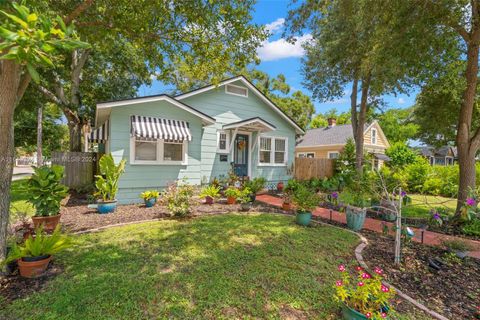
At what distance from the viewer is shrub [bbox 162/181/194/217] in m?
6.51

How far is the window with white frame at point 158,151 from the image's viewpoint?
27.0 ft

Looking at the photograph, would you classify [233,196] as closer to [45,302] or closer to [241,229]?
[241,229]

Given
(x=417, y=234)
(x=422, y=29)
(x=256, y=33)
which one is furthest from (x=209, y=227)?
(x=422, y=29)

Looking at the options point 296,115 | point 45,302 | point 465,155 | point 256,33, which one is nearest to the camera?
point 45,302

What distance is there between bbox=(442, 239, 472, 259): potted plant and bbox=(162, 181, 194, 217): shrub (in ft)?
19.9

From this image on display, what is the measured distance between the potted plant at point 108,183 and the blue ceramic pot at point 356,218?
6866 millimetres

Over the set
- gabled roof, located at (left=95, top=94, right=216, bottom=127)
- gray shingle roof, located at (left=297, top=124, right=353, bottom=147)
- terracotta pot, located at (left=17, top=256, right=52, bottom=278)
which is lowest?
terracotta pot, located at (left=17, top=256, right=52, bottom=278)

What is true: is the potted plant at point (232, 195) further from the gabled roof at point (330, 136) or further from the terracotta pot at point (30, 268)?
the gabled roof at point (330, 136)

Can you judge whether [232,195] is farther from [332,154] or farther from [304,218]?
[332,154]

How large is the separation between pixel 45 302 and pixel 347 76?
1242 cm

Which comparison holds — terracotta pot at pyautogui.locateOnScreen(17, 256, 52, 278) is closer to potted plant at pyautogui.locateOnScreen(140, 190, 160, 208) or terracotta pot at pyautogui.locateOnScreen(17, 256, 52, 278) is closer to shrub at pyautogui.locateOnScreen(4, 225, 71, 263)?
shrub at pyautogui.locateOnScreen(4, 225, 71, 263)

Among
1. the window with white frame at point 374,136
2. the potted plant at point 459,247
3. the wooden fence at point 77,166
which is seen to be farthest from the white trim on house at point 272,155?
the window with white frame at point 374,136

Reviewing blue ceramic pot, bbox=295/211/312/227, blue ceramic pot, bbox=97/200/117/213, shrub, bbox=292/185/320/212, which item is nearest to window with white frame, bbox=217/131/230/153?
blue ceramic pot, bbox=97/200/117/213

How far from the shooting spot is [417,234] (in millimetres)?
5957
